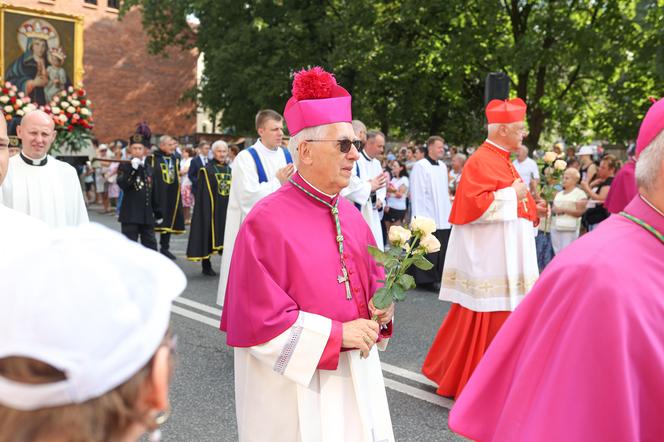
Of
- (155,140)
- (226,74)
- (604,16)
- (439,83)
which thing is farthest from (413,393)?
(155,140)

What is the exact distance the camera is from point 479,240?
5.04 metres

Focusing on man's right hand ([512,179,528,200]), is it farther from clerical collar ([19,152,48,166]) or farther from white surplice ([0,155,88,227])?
clerical collar ([19,152,48,166])

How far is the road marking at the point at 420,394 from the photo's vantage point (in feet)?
16.1

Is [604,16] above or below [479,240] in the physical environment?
above

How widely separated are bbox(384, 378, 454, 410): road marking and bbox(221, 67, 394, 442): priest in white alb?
2.01 meters

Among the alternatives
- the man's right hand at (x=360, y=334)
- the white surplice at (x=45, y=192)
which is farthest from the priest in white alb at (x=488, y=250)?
the white surplice at (x=45, y=192)

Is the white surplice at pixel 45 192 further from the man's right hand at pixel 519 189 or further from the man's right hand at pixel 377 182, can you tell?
the man's right hand at pixel 519 189

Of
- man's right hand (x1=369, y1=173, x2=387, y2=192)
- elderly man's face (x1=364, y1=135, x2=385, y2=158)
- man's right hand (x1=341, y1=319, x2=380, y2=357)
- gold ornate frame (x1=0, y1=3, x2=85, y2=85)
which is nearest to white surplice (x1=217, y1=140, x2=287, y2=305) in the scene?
man's right hand (x1=369, y1=173, x2=387, y2=192)

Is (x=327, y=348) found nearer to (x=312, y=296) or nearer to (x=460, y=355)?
(x=312, y=296)

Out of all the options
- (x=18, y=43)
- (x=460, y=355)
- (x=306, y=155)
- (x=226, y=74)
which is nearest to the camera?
(x=306, y=155)

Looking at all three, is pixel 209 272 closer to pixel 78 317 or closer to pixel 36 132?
pixel 36 132

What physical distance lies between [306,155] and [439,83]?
23053 millimetres

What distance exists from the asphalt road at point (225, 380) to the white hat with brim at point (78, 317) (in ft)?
11.2

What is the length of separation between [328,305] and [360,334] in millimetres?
183
